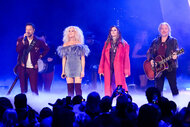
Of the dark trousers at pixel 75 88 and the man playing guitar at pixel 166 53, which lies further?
the dark trousers at pixel 75 88

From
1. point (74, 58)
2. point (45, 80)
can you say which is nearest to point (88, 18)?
point (74, 58)

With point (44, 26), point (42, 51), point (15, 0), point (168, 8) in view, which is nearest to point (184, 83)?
point (168, 8)

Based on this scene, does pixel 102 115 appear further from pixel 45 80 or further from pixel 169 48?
pixel 45 80

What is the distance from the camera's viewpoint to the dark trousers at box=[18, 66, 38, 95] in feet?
25.2

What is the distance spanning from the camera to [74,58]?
711cm

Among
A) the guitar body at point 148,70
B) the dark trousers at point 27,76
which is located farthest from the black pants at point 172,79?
the dark trousers at point 27,76

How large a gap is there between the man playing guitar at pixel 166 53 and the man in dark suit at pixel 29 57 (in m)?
3.34

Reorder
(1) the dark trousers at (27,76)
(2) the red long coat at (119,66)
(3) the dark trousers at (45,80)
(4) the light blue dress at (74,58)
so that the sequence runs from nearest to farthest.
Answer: (2) the red long coat at (119,66) → (4) the light blue dress at (74,58) → (1) the dark trousers at (27,76) → (3) the dark trousers at (45,80)

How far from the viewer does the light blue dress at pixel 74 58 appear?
7062 millimetres

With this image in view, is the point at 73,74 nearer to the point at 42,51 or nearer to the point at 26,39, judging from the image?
the point at 42,51

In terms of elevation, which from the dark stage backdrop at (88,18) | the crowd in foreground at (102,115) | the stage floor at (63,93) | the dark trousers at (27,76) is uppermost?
the dark stage backdrop at (88,18)

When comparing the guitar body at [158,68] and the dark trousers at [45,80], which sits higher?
the dark trousers at [45,80]

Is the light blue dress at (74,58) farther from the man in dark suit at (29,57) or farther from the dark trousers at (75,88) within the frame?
the man in dark suit at (29,57)

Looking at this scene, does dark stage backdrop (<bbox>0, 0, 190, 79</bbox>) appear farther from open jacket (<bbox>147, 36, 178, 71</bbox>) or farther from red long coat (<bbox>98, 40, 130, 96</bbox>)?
red long coat (<bbox>98, 40, 130, 96</bbox>)
